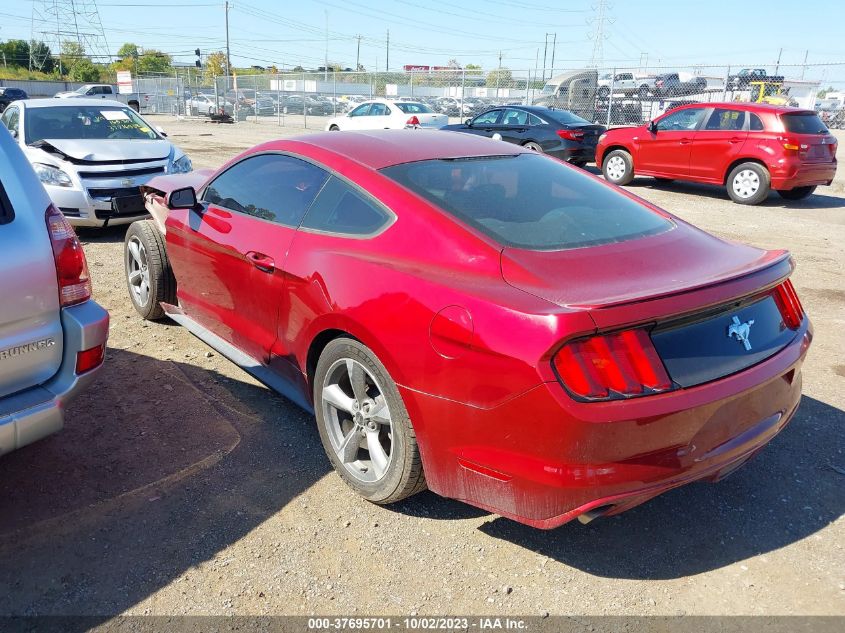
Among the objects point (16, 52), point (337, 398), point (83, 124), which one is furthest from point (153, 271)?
point (16, 52)

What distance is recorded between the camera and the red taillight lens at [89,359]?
283 centimetres

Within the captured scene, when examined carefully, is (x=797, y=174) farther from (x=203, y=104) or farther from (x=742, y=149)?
(x=203, y=104)

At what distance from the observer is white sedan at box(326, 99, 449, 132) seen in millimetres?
18781

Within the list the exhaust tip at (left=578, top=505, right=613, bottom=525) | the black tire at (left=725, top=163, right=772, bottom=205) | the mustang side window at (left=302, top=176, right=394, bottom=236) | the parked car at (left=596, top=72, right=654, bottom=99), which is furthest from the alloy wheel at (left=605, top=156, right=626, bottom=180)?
the exhaust tip at (left=578, top=505, right=613, bottom=525)

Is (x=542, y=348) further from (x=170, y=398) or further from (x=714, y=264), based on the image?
(x=170, y=398)

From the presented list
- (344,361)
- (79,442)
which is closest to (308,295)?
(344,361)

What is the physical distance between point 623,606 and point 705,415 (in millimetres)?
763

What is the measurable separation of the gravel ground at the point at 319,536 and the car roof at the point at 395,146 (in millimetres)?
1487

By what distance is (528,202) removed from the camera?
3.15 metres

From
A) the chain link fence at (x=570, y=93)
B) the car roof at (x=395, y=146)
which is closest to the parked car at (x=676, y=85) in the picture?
the chain link fence at (x=570, y=93)

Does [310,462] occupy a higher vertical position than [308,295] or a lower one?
lower

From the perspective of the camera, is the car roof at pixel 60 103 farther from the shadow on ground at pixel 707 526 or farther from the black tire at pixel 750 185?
the black tire at pixel 750 185

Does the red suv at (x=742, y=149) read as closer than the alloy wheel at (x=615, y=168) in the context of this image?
Yes

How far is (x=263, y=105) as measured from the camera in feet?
119
